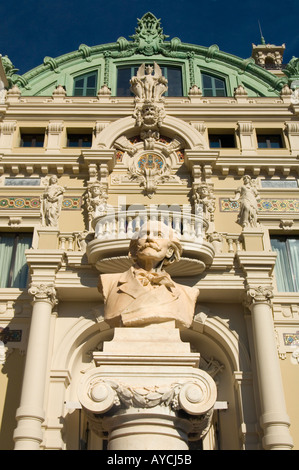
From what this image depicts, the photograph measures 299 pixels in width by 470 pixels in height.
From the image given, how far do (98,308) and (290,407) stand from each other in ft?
18.7

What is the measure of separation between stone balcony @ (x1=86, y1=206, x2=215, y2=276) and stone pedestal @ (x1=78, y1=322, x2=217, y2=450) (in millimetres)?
7758

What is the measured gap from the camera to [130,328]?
23.9ft

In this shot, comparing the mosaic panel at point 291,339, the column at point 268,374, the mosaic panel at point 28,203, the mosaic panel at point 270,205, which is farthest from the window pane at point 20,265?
the mosaic panel at point 291,339

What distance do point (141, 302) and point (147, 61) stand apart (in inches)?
730

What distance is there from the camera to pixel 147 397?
6.39 metres

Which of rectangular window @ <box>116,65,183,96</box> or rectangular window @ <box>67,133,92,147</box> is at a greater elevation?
rectangular window @ <box>116,65,183,96</box>

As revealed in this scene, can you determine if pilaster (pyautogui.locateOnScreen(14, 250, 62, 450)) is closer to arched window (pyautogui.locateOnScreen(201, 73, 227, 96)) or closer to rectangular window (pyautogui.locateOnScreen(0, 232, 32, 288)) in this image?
rectangular window (pyautogui.locateOnScreen(0, 232, 32, 288))

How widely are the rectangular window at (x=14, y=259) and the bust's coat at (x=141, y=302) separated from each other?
9.27 metres

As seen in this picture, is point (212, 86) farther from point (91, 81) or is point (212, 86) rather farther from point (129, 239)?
point (129, 239)

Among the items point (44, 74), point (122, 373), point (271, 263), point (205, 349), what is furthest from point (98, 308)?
point (44, 74)

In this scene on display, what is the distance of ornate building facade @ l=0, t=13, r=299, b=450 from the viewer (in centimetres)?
1384

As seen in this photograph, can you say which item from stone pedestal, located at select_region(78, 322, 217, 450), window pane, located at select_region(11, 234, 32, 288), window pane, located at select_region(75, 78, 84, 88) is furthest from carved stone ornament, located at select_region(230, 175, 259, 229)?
window pane, located at select_region(75, 78, 84, 88)
